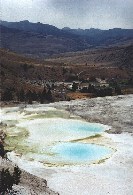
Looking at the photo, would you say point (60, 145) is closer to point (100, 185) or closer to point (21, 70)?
point (100, 185)

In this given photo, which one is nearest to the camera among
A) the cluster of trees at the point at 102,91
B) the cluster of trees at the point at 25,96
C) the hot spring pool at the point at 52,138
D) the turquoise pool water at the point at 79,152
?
the turquoise pool water at the point at 79,152

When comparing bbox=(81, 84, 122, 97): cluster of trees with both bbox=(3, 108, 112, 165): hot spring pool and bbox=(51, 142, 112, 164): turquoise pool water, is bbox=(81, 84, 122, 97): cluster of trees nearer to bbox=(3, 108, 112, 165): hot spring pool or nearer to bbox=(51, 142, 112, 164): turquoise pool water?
bbox=(3, 108, 112, 165): hot spring pool

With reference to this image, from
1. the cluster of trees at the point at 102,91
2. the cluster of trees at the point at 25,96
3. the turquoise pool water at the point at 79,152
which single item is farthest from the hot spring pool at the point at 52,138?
the cluster of trees at the point at 102,91

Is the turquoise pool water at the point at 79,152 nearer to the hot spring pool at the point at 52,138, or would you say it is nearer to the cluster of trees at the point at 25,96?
the hot spring pool at the point at 52,138

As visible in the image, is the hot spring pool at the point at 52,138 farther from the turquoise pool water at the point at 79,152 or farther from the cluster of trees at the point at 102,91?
the cluster of trees at the point at 102,91

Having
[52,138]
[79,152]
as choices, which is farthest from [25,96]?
[79,152]

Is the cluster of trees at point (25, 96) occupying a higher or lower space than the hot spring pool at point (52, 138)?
higher

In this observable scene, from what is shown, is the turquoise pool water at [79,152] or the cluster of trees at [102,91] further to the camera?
the cluster of trees at [102,91]

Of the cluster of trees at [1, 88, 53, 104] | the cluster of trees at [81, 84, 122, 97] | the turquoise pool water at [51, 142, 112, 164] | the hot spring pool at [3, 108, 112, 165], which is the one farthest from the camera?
the cluster of trees at [81, 84, 122, 97]

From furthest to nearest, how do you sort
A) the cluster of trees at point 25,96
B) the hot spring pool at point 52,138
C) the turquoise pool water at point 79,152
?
the cluster of trees at point 25,96, the hot spring pool at point 52,138, the turquoise pool water at point 79,152

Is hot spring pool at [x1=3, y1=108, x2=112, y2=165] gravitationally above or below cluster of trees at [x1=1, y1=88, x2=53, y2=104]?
below

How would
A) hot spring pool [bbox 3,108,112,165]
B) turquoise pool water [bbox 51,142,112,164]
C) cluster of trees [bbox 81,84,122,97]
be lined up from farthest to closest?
cluster of trees [bbox 81,84,122,97] < hot spring pool [bbox 3,108,112,165] < turquoise pool water [bbox 51,142,112,164]

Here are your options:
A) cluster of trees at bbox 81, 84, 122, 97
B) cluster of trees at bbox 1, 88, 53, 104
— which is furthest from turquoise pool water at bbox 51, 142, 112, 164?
cluster of trees at bbox 81, 84, 122, 97
